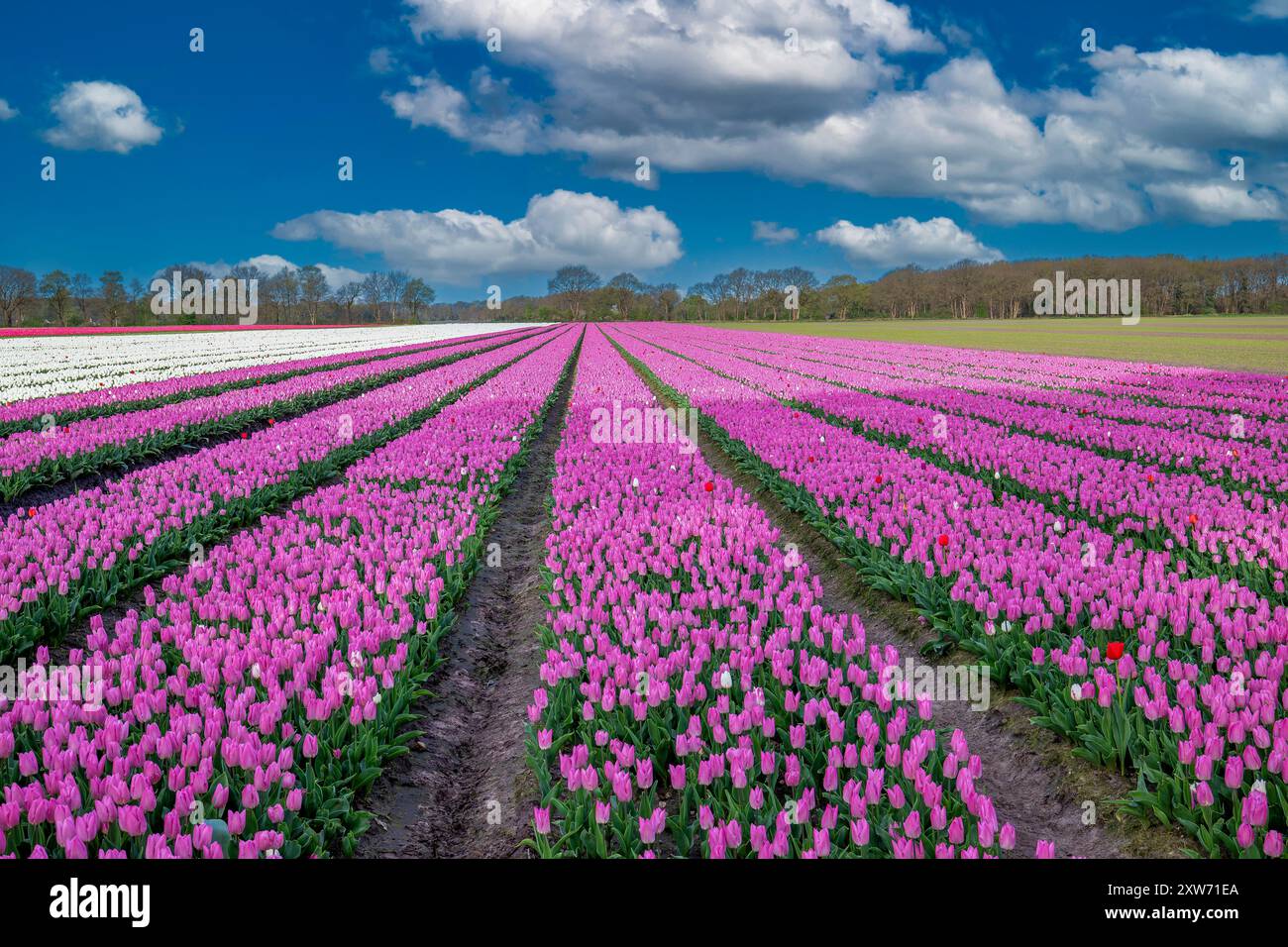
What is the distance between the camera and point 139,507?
8.23 meters

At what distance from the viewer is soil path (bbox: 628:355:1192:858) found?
11.6 feet

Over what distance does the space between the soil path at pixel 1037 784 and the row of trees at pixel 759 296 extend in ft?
432

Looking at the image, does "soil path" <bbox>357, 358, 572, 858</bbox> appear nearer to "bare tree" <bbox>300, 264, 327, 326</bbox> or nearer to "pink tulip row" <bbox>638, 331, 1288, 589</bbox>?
"pink tulip row" <bbox>638, 331, 1288, 589</bbox>

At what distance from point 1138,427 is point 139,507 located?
14.5 meters

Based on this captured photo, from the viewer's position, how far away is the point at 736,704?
4.26 meters

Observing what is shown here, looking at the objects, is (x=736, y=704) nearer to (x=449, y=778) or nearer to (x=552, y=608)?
(x=449, y=778)

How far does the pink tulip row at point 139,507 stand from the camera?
6.08 metres

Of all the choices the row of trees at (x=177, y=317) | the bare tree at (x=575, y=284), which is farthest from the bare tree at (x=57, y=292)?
the bare tree at (x=575, y=284)

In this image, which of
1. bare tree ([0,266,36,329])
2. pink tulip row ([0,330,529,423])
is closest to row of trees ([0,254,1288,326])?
bare tree ([0,266,36,329])

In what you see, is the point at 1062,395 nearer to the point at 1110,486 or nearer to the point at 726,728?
the point at 1110,486

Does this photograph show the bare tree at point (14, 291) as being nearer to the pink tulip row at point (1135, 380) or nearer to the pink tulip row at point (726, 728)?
the pink tulip row at point (1135, 380)

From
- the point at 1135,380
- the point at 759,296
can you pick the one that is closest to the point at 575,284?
the point at 759,296

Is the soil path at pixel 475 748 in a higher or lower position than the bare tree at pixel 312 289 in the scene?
lower

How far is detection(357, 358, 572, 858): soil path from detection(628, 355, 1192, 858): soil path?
2.46 meters
